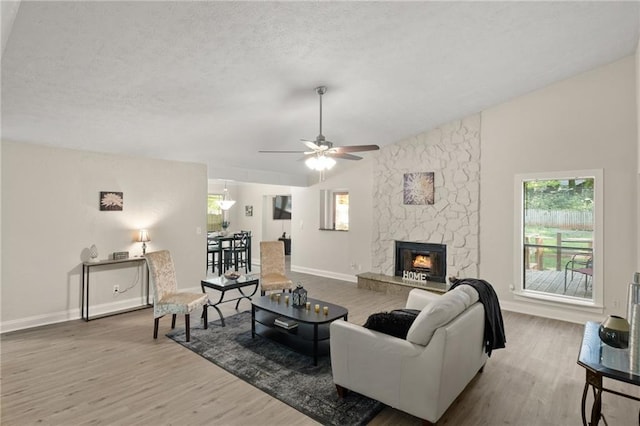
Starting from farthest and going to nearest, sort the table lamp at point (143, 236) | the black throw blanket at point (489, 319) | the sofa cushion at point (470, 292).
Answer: the table lamp at point (143, 236)
the black throw blanket at point (489, 319)
the sofa cushion at point (470, 292)

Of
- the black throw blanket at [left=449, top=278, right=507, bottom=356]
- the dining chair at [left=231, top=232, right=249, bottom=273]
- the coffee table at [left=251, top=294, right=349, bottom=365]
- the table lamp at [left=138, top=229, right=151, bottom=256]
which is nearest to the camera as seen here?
the black throw blanket at [left=449, top=278, right=507, bottom=356]

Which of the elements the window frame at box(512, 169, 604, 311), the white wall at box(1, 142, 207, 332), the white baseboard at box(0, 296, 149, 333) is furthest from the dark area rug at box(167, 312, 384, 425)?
the window frame at box(512, 169, 604, 311)

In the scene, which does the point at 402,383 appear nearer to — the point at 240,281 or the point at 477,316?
the point at 477,316

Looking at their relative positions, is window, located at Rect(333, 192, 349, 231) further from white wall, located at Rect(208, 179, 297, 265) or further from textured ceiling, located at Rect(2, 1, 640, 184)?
textured ceiling, located at Rect(2, 1, 640, 184)

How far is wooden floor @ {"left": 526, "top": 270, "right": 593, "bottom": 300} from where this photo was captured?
15.9 feet

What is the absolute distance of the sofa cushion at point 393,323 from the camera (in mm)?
2546

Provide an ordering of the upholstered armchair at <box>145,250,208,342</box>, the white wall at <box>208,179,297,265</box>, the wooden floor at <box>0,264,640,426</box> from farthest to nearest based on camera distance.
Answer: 1. the white wall at <box>208,179,297,265</box>
2. the upholstered armchair at <box>145,250,208,342</box>
3. the wooden floor at <box>0,264,640,426</box>

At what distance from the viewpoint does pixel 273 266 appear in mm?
5715

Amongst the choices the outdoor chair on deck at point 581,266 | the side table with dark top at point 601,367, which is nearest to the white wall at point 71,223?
the side table with dark top at point 601,367

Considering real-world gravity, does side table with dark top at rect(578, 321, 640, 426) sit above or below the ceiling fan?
below

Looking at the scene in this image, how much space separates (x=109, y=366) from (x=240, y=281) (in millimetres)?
1868

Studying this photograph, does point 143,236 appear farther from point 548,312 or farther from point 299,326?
point 548,312

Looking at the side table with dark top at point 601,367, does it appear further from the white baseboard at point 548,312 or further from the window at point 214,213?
the window at point 214,213

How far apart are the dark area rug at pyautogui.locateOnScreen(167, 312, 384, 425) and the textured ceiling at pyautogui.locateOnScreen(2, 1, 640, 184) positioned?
2742 mm
